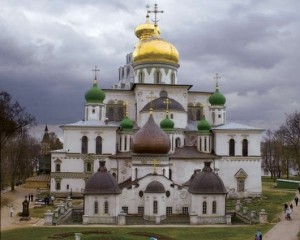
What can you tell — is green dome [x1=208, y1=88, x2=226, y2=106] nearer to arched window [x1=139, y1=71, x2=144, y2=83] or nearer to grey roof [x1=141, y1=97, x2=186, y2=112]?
grey roof [x1=141, y1=97, x2=186, y2=112]

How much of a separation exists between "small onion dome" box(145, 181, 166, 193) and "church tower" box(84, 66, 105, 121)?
1761 cm

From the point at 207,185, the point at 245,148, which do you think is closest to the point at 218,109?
the point at 245,148

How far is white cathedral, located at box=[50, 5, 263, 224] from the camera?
32344 mm

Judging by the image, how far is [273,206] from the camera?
1521 inches

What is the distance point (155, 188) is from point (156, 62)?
833 inches

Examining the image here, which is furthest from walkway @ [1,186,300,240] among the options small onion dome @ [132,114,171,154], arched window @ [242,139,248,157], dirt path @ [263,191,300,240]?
arched window @ [242,139,248,157]

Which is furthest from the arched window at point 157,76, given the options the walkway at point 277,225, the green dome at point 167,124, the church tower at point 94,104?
the walkway at point 277,225

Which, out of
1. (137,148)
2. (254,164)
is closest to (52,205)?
(137,148)

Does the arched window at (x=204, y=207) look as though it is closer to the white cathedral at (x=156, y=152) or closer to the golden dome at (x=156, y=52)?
the white cathedral at (x=156, y=152)

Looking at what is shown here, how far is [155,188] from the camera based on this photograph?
3269cm

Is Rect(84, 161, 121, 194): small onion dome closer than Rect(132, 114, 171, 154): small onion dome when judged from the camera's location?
Yes

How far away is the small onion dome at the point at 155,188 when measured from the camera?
32656 millimetres

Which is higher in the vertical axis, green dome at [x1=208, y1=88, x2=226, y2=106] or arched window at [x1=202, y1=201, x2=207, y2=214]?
green dome at [x1=208, y1=88, x2=226, y2=106]

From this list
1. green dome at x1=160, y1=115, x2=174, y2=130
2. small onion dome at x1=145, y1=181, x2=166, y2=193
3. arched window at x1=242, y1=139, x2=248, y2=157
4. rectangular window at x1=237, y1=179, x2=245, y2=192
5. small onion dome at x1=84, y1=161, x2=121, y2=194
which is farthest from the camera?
arched window at x1=242, y1=139, x2=248, y2=157
